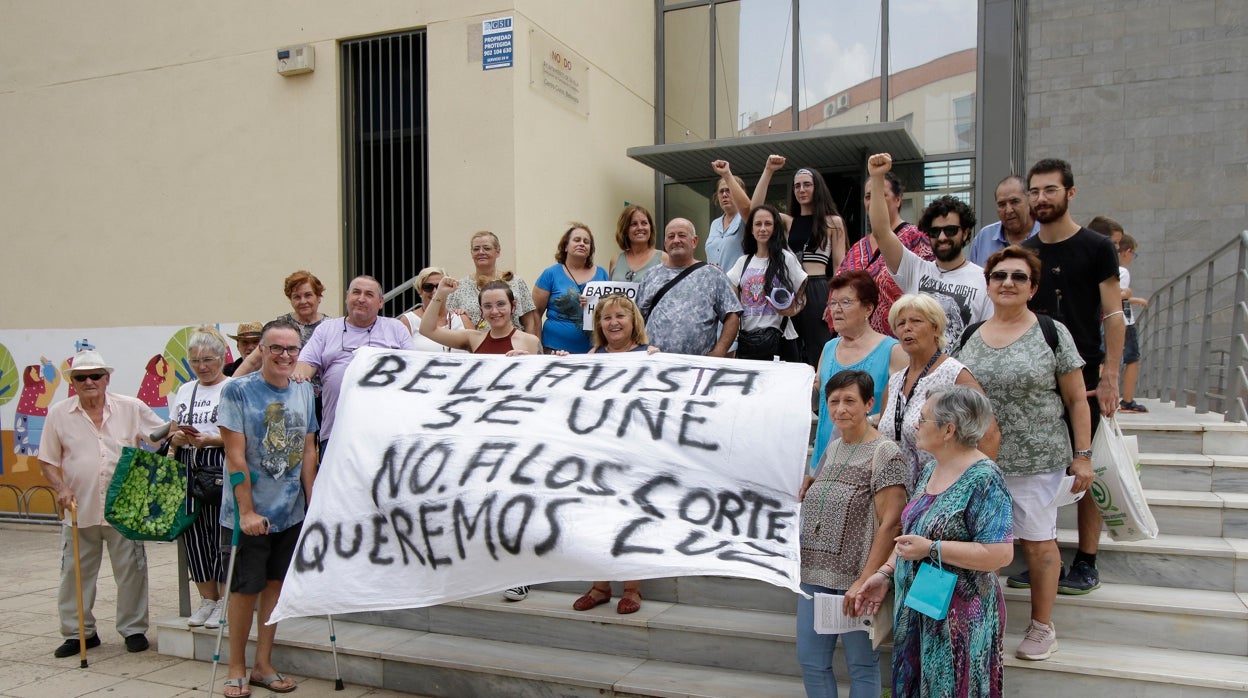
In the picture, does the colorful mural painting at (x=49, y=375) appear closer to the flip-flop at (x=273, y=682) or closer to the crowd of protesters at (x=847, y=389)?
the crowd of protesters at (x=847, y=389)

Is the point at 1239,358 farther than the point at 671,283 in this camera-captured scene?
Yes

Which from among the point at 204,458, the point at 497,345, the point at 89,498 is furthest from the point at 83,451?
the point at 497,345

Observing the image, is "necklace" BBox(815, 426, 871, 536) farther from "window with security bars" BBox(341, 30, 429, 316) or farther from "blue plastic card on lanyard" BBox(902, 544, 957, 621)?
"window with security bars" BBox(341, 30, 429, 316)

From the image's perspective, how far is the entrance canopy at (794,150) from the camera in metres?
10.0

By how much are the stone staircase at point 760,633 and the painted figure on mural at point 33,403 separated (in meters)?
7.11

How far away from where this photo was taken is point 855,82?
11180mm

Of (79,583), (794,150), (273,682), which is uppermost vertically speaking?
(794,150)

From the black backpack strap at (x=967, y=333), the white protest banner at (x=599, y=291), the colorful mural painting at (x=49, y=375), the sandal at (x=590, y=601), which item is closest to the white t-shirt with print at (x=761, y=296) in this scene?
the white protest banner at (x=599, y=291)

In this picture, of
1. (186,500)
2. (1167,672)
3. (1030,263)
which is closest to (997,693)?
(1167,672)

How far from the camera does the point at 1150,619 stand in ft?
14.1

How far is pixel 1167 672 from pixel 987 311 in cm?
187

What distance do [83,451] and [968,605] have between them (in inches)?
220

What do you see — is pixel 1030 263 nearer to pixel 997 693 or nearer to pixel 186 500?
pixel 997 693

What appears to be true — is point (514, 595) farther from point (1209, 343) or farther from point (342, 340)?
point (1209, 343)
